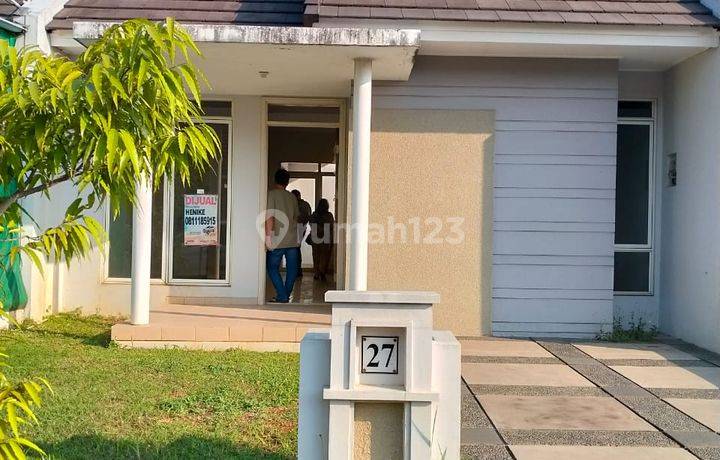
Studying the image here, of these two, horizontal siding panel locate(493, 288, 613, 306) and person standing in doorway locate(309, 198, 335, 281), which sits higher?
person standing in doorway locate(309, 198, 335, 281)

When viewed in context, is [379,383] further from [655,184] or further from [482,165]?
[655,184]

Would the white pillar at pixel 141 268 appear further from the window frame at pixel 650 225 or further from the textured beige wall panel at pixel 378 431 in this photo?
the window frame at pixel 650 225

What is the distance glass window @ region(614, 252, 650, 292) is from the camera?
30.6 feet

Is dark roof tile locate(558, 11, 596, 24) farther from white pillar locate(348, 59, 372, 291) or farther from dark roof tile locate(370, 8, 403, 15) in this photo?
white pillar locate(348, 59, 372, 291)

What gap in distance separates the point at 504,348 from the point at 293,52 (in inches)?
154

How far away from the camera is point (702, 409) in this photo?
5.57 metres

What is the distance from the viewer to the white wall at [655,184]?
9.24 m

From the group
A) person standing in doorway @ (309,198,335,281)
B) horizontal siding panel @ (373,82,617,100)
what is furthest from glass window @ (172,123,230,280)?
person standing in doorway @ (309,198,335,281)

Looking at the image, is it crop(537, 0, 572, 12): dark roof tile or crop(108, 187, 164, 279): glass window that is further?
crop(108, 187, 164, 279): glass window

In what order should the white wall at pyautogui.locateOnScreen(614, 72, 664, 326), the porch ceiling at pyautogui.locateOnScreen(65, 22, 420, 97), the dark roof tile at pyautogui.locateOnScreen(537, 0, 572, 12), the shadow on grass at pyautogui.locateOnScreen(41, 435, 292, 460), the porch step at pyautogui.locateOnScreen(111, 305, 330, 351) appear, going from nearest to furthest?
the shadow on grass at pyautogui.locateOnScreen(41, 435, 292, 460) < the porch ceiling at pyautogui.locateOnScreen(65, 22, 420, 97) < the porch step at pyautogui.locateOnScreen(111, 305, 330, 351) < the dark roof tile at pyautogui.locateOnScreen(537, 0, 572, 12) < the white wall at pyautogui.locateOnScreen(614, 72, 664, 326)

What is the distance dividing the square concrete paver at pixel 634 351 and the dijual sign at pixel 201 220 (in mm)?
4850

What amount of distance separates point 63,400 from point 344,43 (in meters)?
4.03

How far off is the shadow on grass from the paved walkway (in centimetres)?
142

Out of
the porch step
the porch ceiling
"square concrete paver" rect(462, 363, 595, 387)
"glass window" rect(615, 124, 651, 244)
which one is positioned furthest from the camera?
"glass window" rect(615, 124, 651, 244)
